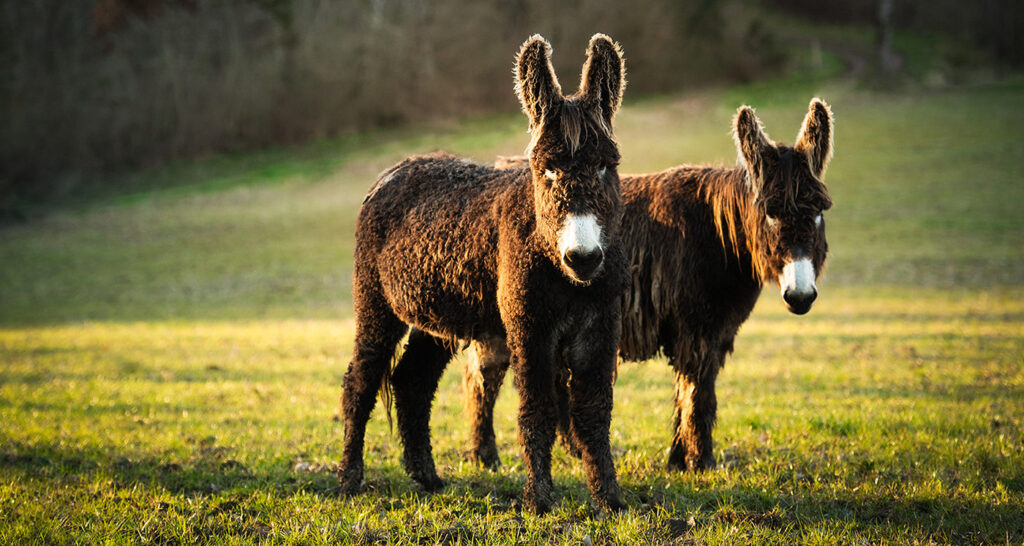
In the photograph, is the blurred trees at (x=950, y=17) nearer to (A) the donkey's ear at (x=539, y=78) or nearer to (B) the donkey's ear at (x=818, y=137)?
(B) the donkey's ear at (x=818, y=137)

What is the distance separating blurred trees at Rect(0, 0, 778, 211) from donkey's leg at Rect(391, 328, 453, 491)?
1426 inches

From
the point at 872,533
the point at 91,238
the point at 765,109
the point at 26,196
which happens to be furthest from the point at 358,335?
the point at 26,196

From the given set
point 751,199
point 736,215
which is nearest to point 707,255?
point 736,215

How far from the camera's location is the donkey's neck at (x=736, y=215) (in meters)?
5.57

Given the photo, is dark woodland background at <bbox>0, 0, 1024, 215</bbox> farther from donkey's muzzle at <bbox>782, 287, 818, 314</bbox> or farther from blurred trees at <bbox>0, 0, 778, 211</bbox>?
donkey's muzzle at <bbox>782, 287, 818, 314</bbox>

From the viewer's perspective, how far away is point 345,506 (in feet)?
17.2

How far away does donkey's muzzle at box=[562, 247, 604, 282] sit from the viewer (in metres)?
4.23

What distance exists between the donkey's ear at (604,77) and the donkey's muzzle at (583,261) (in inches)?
32.5

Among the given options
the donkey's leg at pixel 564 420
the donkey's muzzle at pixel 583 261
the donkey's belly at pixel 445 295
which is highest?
the donkey's muzzle at pixel 583 261

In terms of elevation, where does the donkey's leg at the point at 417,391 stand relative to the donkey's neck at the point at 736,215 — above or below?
below

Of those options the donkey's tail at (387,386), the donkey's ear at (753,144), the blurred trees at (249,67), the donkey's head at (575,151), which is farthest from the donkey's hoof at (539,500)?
the blurred trees at (249,67)

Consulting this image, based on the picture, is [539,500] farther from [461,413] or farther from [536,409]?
[461,413]

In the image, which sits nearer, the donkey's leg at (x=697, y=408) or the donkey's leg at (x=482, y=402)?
the donkey's leg at (x=697, y=408)

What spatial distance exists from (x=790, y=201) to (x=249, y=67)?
40309 mm
